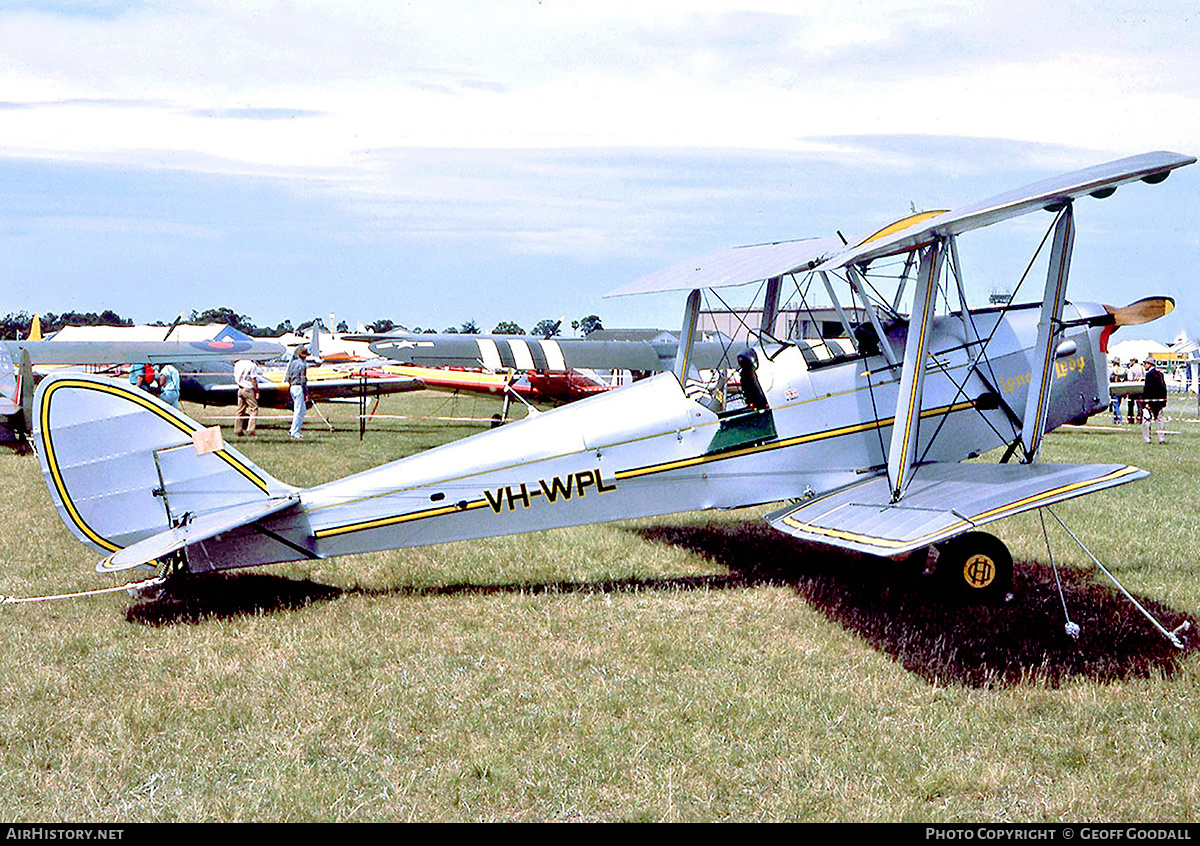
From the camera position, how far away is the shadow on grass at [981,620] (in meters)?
5.36

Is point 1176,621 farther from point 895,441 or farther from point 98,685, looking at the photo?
point 98,685

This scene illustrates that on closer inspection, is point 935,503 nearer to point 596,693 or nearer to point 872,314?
point 872,314

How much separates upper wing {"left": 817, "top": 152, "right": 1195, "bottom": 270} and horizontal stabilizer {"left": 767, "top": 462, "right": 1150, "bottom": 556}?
1407 mm

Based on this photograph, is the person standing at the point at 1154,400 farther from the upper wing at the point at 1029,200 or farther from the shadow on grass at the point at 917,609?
the upper wing at the point at 1029,200

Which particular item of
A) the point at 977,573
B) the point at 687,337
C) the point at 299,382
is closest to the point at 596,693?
the point at 977,573

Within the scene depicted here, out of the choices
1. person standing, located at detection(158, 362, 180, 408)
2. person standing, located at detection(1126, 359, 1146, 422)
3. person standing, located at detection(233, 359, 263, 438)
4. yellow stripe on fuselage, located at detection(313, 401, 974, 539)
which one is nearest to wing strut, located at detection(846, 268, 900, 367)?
yellow stripe on fuselage, located at detection(313, 401, 974, 539)

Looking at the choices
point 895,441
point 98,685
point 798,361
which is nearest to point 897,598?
point 895,441

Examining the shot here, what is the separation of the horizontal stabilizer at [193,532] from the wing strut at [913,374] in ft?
11.8

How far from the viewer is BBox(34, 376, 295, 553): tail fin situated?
6.13 m

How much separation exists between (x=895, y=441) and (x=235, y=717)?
3.90 m

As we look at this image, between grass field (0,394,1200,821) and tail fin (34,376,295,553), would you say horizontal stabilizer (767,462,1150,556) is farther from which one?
tail fin (34,376,295,553)

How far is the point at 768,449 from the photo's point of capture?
7.21 metres

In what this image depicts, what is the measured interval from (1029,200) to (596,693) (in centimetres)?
341

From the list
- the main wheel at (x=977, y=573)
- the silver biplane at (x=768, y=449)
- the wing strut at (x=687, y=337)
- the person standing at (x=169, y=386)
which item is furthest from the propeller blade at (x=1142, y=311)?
the person standing at (x=169, y=386)
